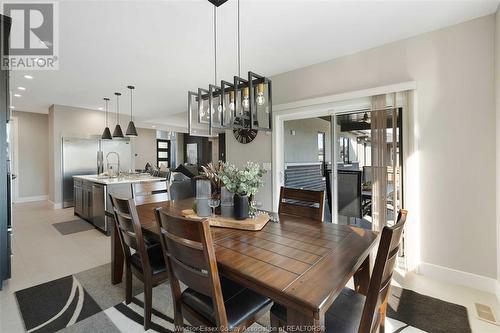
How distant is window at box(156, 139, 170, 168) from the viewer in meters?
10.3

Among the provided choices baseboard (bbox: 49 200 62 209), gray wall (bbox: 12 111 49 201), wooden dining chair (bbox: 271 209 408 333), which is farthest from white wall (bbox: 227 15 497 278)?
gray wall (bbox: 12 111 49 201)

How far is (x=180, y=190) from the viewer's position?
308 cm

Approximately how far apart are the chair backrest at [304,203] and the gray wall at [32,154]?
8180 mm

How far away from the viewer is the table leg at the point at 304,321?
885 mm

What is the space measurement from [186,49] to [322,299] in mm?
3142

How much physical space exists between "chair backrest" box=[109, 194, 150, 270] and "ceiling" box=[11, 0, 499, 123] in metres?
1.81

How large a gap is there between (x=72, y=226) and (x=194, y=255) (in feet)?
14.9

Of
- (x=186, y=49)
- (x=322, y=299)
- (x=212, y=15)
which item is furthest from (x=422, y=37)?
(x=322, y=299)

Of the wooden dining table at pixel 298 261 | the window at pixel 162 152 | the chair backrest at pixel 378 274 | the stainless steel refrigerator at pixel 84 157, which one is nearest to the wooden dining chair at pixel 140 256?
the wooden dining table at pixel 298 261

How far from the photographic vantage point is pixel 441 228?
254 centimetres

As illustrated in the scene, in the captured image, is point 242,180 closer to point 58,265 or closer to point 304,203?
point 304,203

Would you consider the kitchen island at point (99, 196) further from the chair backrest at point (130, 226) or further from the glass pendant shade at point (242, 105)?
A: the glass pendant shade at point (242, 105)

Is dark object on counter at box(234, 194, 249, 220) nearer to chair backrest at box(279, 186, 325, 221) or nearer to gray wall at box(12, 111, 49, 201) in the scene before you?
chair backrest at box(279, 186, 325, 221)

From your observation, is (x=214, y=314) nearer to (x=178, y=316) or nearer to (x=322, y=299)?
(x=178, y=316)
